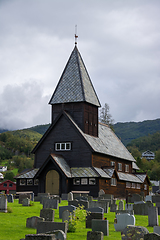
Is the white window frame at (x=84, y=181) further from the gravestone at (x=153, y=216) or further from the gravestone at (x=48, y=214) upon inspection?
the gravestone at (x=48, y=214)

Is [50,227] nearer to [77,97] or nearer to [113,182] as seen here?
[113,182]

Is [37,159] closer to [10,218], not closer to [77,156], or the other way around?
[77,156]

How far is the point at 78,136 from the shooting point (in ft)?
156

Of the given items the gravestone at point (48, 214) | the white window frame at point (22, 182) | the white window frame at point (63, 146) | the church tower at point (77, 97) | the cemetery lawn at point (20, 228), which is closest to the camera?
the cemetery lawn at point (20, 228)

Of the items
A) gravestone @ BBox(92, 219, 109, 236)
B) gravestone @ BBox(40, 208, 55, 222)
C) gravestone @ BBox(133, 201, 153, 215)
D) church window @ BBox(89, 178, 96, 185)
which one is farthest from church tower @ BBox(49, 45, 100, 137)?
gravestone @ BBox(92, 219, 109, 236)

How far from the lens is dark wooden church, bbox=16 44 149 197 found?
44875mm

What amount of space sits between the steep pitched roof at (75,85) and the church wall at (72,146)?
11.3 ft

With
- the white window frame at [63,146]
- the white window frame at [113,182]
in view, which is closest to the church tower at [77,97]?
the white window frame at [63,146]

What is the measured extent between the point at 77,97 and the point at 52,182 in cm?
1219

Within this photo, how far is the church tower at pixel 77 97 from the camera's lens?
49281mm

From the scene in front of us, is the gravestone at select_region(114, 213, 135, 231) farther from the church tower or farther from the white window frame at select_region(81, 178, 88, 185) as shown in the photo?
the church tower

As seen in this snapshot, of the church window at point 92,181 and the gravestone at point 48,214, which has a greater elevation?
the church window at point 92,181

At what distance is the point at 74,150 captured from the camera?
47.5 meters

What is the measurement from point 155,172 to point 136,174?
58.9 m
